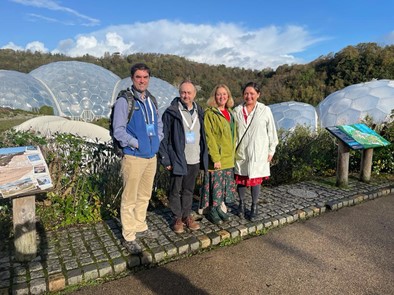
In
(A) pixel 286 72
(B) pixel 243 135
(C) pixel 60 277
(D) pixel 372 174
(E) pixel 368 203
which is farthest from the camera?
(A) pixel 286 72

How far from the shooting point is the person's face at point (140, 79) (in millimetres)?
2748

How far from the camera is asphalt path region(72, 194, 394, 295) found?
248 cm

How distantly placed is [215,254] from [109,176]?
5.91 ft

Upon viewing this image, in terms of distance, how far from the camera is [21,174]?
8.21ft

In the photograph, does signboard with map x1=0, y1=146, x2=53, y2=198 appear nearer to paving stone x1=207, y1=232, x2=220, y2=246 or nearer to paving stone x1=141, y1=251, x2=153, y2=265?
paving stone x1=141, y1=251, x2=153, y2=265

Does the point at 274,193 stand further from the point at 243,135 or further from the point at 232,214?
the point at 243,135

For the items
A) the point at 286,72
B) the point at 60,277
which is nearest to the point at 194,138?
the point at 60,277

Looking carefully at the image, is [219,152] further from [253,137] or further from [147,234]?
[147,234]

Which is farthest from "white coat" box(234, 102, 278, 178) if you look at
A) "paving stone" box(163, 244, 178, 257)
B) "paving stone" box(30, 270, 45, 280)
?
"paving stone" box(30, 270, 45, 280)

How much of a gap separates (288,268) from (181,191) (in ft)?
4.52

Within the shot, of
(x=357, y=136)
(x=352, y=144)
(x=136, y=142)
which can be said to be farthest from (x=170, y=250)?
(x=357, y=136)

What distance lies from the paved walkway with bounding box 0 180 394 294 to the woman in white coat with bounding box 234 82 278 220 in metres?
0.66

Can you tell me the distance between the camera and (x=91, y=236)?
10.5 ft

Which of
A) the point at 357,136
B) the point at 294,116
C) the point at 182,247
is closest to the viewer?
the point at 182,247
